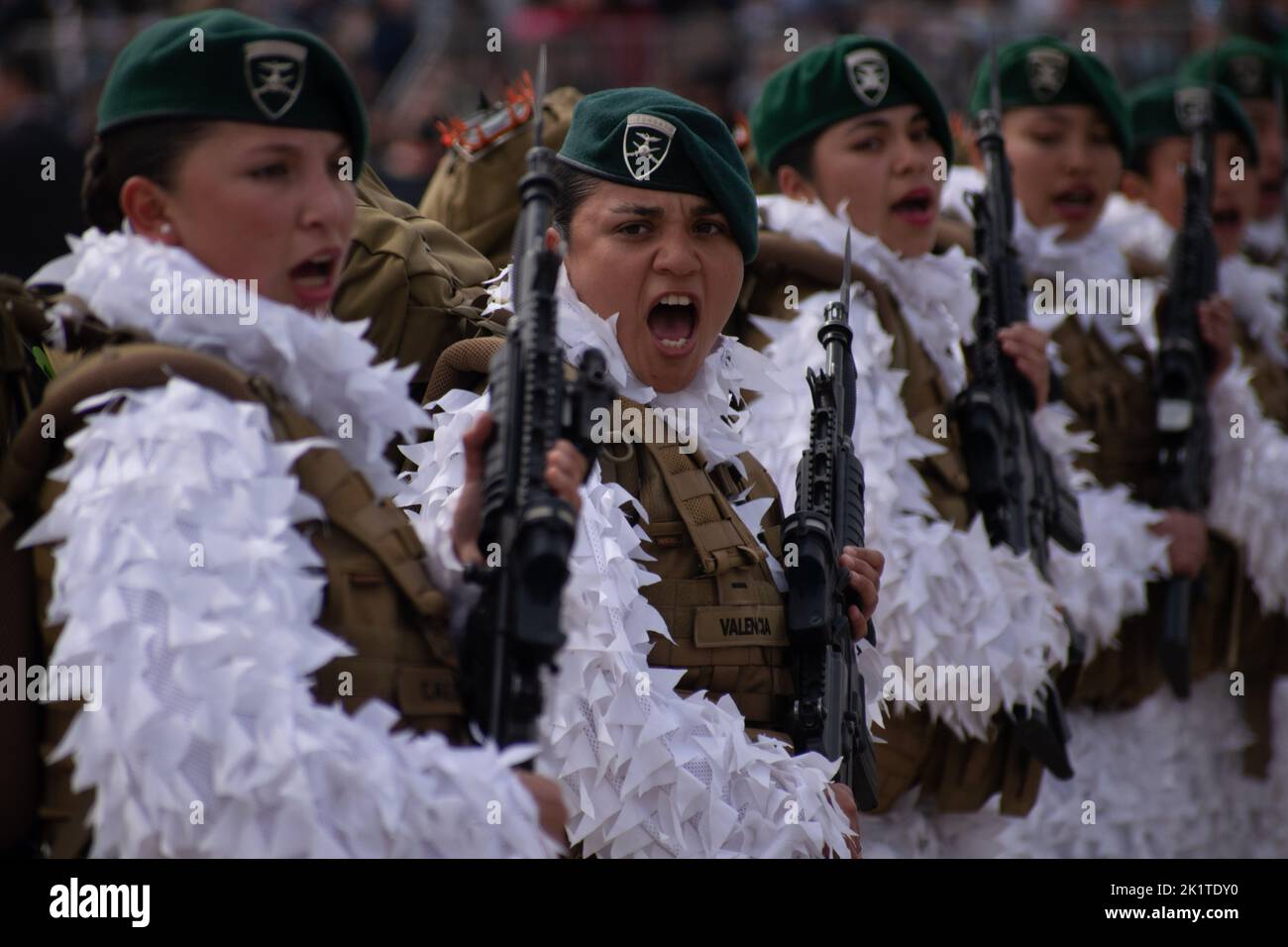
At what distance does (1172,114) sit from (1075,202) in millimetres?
1133

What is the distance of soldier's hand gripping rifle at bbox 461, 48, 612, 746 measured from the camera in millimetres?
2670

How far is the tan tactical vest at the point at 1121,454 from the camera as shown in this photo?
5949mm

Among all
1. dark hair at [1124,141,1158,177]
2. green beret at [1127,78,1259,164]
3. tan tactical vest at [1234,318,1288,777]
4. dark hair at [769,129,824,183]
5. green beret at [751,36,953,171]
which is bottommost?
tan tactical vest at [1234,318,1288,777]

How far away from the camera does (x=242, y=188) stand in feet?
9.27

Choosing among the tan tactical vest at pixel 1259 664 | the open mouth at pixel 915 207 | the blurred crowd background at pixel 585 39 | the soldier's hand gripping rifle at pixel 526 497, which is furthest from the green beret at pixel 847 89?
the blurred crowd background at pixel 585 39

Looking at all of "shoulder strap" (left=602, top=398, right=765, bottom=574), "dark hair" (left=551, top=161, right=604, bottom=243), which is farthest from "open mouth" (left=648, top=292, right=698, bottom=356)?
"dark hair" (left=551, top=161, right=604, bottom=243)

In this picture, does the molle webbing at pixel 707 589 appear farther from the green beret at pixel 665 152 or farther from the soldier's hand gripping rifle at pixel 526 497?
the soldier's hand gripping rifle at pixel 526 497

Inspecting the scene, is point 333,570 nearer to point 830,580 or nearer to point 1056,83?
point 830,580

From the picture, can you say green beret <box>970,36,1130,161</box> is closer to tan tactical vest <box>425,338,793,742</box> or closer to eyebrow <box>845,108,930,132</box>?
eyebrow <box>845,108,930,132</box>

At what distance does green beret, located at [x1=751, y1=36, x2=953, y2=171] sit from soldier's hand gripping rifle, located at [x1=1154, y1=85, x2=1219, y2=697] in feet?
4.79

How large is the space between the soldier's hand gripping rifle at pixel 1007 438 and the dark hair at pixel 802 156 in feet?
1.66

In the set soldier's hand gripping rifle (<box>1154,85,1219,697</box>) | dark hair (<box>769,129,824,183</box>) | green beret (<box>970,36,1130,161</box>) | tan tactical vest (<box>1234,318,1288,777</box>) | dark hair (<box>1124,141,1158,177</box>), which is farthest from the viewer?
dark hair (<box>1124,141,1158,177</box>)
